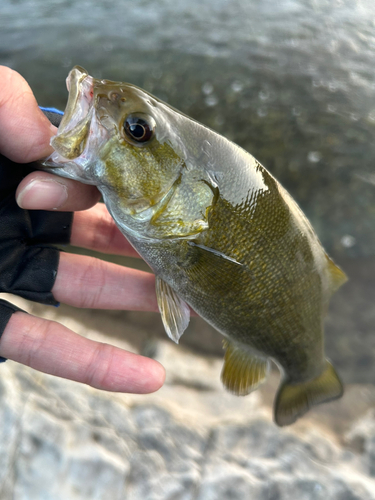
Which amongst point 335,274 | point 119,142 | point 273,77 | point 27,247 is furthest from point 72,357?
point 273,77

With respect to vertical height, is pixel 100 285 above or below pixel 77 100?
below

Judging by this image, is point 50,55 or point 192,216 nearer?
point 192,216

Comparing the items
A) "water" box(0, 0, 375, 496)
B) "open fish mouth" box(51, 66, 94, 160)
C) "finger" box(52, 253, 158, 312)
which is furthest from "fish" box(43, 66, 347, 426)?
"water" box(0, 0, 375, 496)

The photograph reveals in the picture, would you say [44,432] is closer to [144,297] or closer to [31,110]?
[144,297]

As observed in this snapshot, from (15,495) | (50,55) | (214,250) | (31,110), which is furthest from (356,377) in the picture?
(50,55)

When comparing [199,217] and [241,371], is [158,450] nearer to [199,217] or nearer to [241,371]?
[241,371]

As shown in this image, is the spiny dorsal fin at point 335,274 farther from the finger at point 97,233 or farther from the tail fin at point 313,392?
the finger at point 97,233
